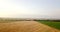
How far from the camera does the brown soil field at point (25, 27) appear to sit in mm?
1368

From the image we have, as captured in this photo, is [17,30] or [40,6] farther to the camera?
[40,6]

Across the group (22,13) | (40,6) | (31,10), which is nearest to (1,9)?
(22,13)

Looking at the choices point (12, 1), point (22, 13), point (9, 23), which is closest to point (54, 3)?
point (22, 13)

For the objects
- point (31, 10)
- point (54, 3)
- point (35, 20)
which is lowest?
point (35, 20)

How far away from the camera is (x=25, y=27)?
1417mm

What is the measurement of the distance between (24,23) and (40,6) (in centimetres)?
34

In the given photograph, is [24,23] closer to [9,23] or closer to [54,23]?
[9,23]

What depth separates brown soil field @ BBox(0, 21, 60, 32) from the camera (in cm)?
137

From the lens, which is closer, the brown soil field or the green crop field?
the brown soil field

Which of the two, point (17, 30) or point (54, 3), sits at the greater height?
point (54, 3)

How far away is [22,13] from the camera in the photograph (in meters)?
1.46

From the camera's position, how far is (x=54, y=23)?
1488 mm

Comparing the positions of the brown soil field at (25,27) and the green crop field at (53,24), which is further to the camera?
the green crop field at (53,24)

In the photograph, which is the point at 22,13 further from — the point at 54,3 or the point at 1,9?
the point at 54,3
